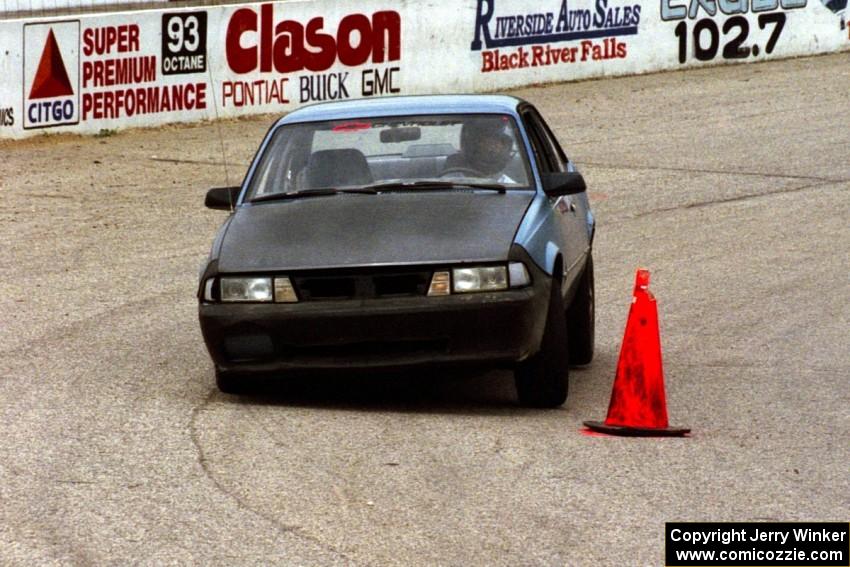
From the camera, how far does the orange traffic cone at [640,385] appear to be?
7.65 metres

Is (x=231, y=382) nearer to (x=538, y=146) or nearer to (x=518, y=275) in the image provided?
(x=518, y=275)

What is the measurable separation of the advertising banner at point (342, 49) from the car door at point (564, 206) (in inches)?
Answer: 418

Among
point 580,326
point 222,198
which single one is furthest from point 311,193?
point 580,326

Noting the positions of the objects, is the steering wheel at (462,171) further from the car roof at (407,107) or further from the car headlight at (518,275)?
the car headlight at (518,275)

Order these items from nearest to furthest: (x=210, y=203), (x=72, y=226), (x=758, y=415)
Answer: (x=758, y=415) < (x=210, y=203) < (x=72, y=226)

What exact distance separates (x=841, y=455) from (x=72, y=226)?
931 cm

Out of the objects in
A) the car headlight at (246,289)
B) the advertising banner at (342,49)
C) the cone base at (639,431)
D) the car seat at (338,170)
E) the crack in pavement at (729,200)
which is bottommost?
the advertising banner at (342,49)

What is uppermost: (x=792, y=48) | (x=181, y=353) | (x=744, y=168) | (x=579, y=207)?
(x=579, y=207)

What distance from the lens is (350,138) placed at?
9.35 meters

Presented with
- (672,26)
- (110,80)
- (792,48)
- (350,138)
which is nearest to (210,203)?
(350,138)

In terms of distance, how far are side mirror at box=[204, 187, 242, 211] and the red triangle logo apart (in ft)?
39.5

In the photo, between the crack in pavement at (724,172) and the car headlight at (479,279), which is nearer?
the car headlight at (479,279)

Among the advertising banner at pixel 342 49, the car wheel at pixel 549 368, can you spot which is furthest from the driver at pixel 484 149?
the advertising banner at pixel 342 49

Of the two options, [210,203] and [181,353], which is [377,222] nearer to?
[210,203]
